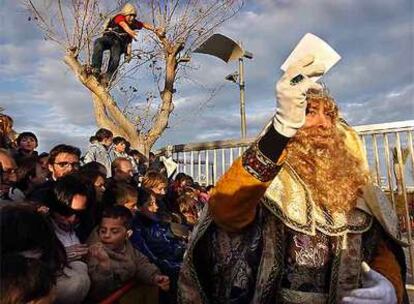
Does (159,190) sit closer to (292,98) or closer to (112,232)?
(112,232)

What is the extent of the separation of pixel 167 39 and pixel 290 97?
6101 millimetres

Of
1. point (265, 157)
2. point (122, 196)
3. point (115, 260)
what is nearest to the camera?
point (265, 157)

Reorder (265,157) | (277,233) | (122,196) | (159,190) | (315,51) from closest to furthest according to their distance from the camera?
(265,157), (315,51), (277,233), (122,196), (159,190)

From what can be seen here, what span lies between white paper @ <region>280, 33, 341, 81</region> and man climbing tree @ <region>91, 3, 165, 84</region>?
5.43 m

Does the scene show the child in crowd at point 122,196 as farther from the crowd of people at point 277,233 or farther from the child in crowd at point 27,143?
the child in crowd at point 27,143

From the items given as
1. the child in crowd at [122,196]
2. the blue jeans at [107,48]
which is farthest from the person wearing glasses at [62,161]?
the blue jeans at [107,48]

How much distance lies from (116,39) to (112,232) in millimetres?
4525

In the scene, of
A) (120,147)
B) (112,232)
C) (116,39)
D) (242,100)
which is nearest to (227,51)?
(242,100)

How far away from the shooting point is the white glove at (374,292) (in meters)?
1.76

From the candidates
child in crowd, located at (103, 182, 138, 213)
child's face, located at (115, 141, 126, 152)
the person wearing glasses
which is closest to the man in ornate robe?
child in crowd, located at (103, 182, 138, 213)

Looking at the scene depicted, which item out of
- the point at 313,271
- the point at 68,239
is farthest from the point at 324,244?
the point at 68,239

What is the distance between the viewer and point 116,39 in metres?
6.97

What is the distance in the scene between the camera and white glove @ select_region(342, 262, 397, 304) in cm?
176

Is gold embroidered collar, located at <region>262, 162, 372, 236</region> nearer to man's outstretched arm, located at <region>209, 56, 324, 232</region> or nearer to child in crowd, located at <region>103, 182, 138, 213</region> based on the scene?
man's outstretched arm, located at <region>209, 56, 324, 232</region>
